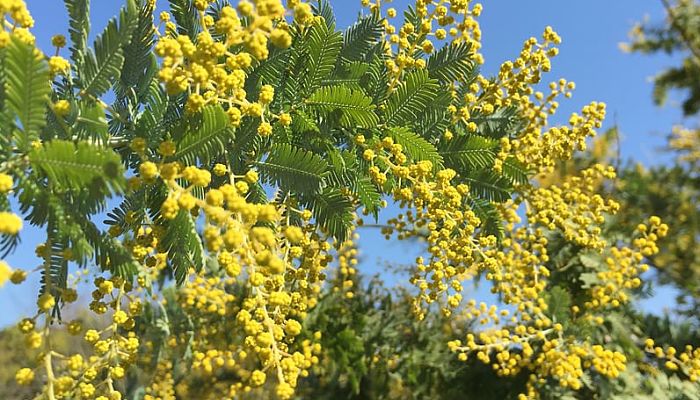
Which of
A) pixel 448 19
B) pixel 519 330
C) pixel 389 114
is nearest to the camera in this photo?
pixel 389 114

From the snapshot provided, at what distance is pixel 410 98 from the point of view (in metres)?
1.85

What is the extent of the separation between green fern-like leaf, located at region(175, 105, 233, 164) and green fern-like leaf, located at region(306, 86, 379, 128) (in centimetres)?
41

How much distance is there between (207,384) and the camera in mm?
5805

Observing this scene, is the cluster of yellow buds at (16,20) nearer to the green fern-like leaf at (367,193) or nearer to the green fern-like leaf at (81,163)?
the green fern-like leaf at (81,163)

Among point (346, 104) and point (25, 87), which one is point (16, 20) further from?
point (346, 104)

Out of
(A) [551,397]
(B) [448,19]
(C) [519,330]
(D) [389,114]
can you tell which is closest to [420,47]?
(B) [448,19]

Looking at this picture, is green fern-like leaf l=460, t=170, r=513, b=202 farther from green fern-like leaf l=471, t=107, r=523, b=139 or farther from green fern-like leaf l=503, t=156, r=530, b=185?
green fern-like leaf l=471, t=107, r=523, b=139

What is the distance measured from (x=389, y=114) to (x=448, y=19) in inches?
17.6

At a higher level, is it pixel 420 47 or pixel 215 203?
pixel 420 47

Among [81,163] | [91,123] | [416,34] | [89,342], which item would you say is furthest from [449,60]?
[89,342]

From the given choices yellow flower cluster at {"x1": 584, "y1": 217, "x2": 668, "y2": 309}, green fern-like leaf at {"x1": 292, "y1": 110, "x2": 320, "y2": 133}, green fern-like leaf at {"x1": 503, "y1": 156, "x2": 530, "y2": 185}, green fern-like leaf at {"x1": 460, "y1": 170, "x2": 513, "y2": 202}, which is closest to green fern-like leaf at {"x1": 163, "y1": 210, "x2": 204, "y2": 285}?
green fern-like leaf at {"x1": 292, "y1": 110, "x2": 320, "y2": 133}

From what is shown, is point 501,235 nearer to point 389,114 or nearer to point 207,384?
point 389,114

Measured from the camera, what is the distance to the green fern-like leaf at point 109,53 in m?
1.36

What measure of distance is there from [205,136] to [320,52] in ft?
1.76
